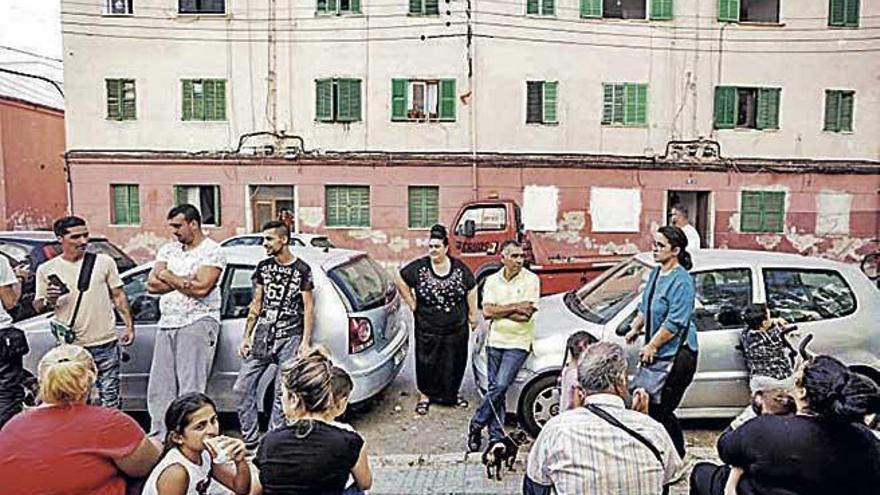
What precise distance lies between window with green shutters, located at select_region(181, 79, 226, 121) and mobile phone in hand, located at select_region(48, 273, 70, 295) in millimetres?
15306

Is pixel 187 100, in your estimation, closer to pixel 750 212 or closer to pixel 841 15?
pixel 750 212

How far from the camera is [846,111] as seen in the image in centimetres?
2020

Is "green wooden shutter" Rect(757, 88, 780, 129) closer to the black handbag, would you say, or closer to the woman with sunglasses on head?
the woman with sunglasses on head

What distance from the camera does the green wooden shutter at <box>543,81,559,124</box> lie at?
19562 millimetres

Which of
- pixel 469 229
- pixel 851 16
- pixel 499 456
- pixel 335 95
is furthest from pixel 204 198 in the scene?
pixel 851 16

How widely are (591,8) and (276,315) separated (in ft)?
55.0

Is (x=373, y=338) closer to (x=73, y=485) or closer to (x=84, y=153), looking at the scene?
(x=73, y=485)

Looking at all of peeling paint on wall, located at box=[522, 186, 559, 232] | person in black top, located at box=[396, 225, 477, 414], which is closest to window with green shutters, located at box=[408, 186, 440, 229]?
peeling paint on wall, located at box=[522, 186, 559, 232]

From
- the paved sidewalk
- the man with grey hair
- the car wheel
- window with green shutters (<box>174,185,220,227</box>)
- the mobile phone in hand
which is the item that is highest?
window with green shutters (<box>174,185,220,227</box>)

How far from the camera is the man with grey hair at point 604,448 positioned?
275 centimetres

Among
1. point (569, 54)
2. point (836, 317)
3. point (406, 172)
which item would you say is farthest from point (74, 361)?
point (569, 54)

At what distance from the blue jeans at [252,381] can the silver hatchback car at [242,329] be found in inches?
5.4

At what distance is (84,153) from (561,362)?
1776 centimetres

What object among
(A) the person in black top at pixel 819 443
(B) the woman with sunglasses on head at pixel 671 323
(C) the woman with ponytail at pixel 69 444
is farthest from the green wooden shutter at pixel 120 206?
(A) the person in black top at pixel 819 443
